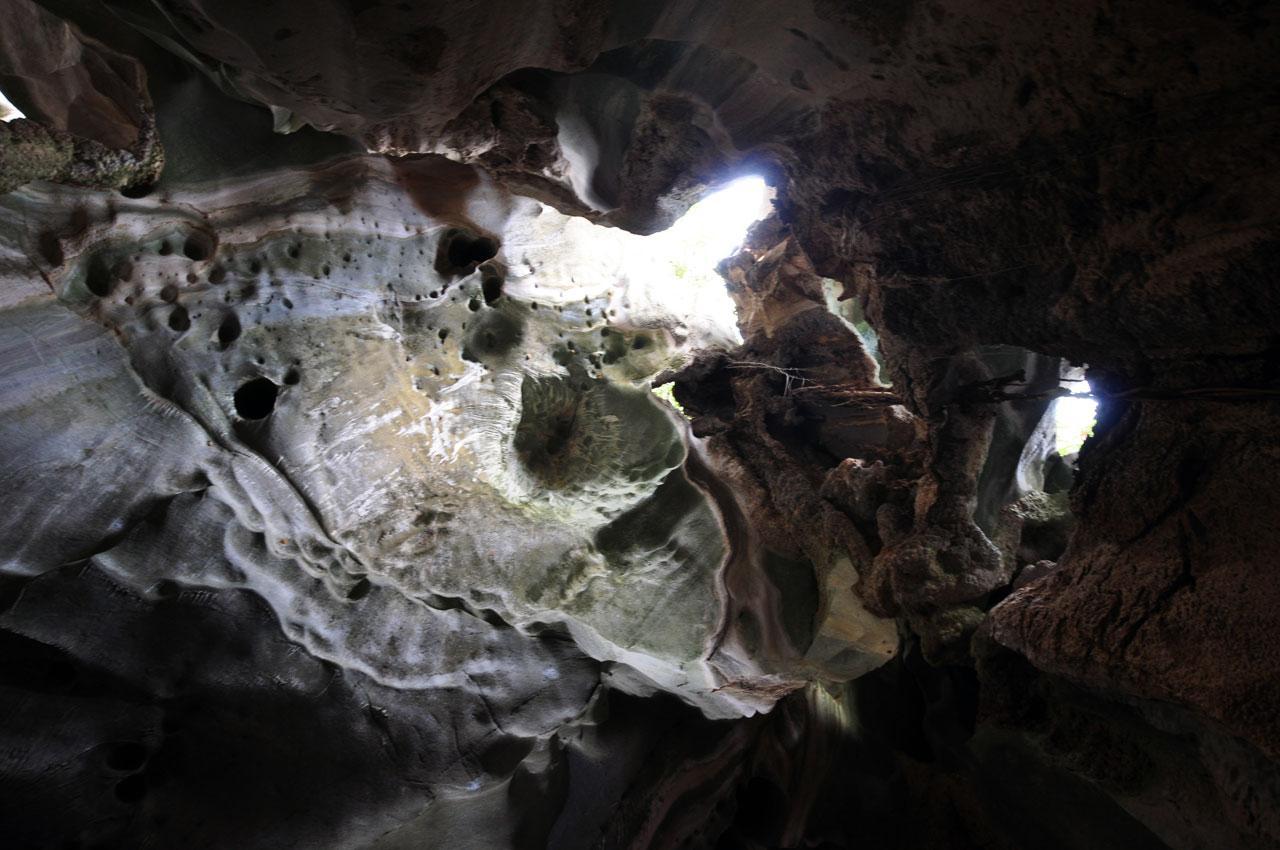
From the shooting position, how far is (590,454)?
4172mm

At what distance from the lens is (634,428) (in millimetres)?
4145

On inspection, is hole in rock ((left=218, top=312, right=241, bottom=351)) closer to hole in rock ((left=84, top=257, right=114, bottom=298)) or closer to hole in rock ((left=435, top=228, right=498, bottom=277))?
hole in rock ((left=84, top=257, right=114, bottom=298))

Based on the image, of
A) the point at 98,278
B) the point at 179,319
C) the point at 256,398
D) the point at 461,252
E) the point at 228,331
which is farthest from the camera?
the point at 461,252

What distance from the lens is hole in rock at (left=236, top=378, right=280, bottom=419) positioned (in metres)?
3.41

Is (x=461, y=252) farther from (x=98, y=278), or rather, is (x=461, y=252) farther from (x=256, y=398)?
(x=98, y=278)

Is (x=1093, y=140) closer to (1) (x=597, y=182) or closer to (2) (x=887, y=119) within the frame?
(2) (x=887, y=119)

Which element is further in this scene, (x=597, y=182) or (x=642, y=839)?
(x=642, y=839)

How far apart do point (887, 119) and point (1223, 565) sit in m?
1.61

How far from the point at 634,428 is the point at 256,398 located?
2010mm

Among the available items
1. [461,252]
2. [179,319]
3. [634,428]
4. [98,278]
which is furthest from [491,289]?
[98,278]

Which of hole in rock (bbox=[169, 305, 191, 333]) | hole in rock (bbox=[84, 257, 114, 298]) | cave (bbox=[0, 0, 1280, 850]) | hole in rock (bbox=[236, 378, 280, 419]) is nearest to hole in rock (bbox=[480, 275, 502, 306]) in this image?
cave (bbox=[0, 0, 1280, 850])

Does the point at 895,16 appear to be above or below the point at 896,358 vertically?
above

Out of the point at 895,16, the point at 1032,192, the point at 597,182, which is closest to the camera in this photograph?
the point at 895,16

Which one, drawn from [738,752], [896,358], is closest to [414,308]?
[896,358]
